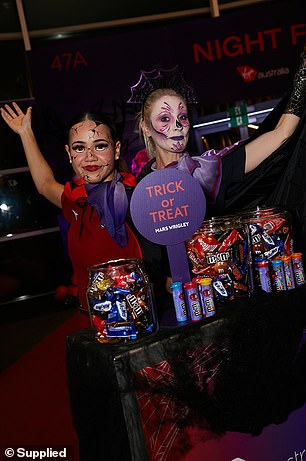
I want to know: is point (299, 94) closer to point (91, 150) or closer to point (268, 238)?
point (268, 238)

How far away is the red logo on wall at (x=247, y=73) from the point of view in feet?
17.4

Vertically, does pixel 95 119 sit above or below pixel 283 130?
above

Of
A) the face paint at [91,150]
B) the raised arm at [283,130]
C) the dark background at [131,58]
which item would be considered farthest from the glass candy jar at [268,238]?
the dark background at [131,58]

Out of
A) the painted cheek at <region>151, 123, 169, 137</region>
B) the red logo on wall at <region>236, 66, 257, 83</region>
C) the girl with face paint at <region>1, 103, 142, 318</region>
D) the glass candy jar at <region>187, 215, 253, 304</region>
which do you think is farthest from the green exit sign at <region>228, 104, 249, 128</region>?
the glass candy jar at <region>187, 215, 253, 304</region>

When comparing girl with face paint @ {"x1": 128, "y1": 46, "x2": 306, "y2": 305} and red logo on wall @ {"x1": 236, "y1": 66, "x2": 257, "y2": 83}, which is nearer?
girl with face paint @ {"x1": 128, "y1": 46, "x2": 306, "y2": 305}

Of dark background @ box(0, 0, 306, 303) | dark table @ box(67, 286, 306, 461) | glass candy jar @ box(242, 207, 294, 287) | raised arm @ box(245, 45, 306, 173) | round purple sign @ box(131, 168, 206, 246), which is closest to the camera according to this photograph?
dark table @ box(67, 286, 306, 461)

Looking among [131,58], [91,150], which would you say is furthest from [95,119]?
[131,58]

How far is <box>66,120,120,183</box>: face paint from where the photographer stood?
2.00 m

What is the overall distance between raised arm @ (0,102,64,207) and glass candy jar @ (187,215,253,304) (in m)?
0.88

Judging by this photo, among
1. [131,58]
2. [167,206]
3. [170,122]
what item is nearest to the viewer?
[167,206]

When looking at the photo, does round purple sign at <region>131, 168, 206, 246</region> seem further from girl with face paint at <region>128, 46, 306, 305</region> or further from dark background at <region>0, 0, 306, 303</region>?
dark background at <region>0, 0, 306, 303</region>

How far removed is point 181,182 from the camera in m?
1.62

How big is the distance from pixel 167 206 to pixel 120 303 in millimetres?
329

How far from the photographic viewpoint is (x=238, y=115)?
575cm
